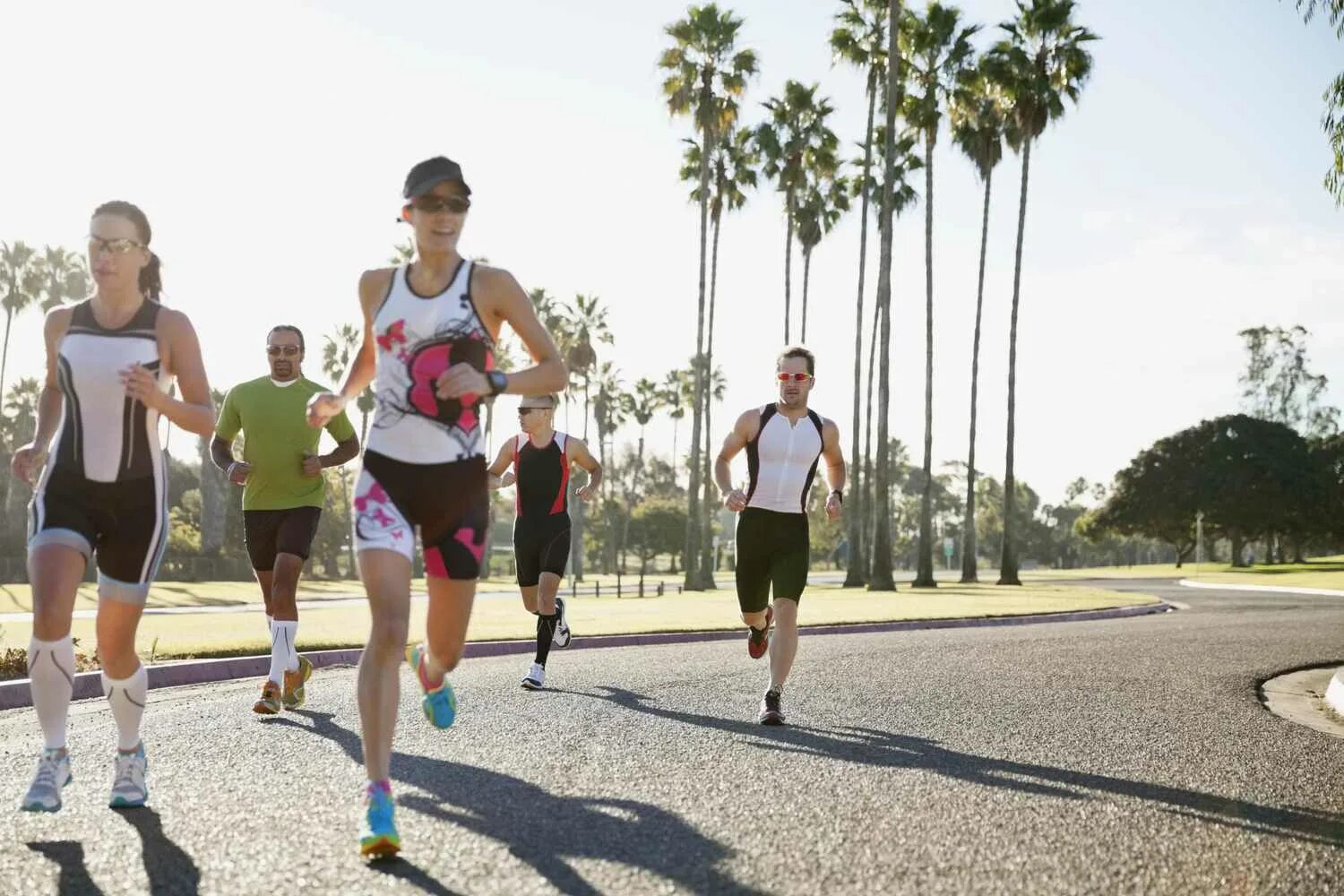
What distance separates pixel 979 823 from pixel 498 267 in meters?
2.74

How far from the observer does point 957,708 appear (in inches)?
342

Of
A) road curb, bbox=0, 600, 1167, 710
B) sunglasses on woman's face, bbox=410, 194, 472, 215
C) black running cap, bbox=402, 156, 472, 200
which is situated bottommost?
road curb, bbox=0, 600, 1167, 710

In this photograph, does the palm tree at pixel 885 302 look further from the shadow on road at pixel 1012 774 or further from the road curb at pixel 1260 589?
the shadow on road at pixel 1012 774

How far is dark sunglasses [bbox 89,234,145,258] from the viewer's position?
4.93m

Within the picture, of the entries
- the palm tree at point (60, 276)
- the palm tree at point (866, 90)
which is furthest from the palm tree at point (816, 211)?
the palm tree at point (60, 276)

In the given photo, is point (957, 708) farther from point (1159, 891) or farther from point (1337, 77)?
point (1337, 77)

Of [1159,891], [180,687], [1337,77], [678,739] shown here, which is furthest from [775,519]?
[1337,77]

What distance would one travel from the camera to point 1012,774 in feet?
20.0

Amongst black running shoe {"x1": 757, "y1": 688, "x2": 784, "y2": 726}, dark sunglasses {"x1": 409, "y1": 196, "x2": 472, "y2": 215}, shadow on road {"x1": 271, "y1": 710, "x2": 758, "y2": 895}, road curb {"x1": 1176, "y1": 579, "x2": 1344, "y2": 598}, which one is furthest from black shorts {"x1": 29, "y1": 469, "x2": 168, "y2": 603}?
road curb {"x1": 1176, "y1": 579, "x2": 1344, "y2": 598}

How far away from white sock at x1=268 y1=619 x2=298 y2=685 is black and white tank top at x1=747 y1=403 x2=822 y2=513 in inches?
116

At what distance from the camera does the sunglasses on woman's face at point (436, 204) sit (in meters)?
4.50

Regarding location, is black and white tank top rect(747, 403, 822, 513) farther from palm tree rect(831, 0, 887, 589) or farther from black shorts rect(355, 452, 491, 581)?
palm tree rect(831, 0, 887, 589)

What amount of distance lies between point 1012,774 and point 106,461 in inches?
165

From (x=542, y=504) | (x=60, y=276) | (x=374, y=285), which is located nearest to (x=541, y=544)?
(x=542, y=504)
